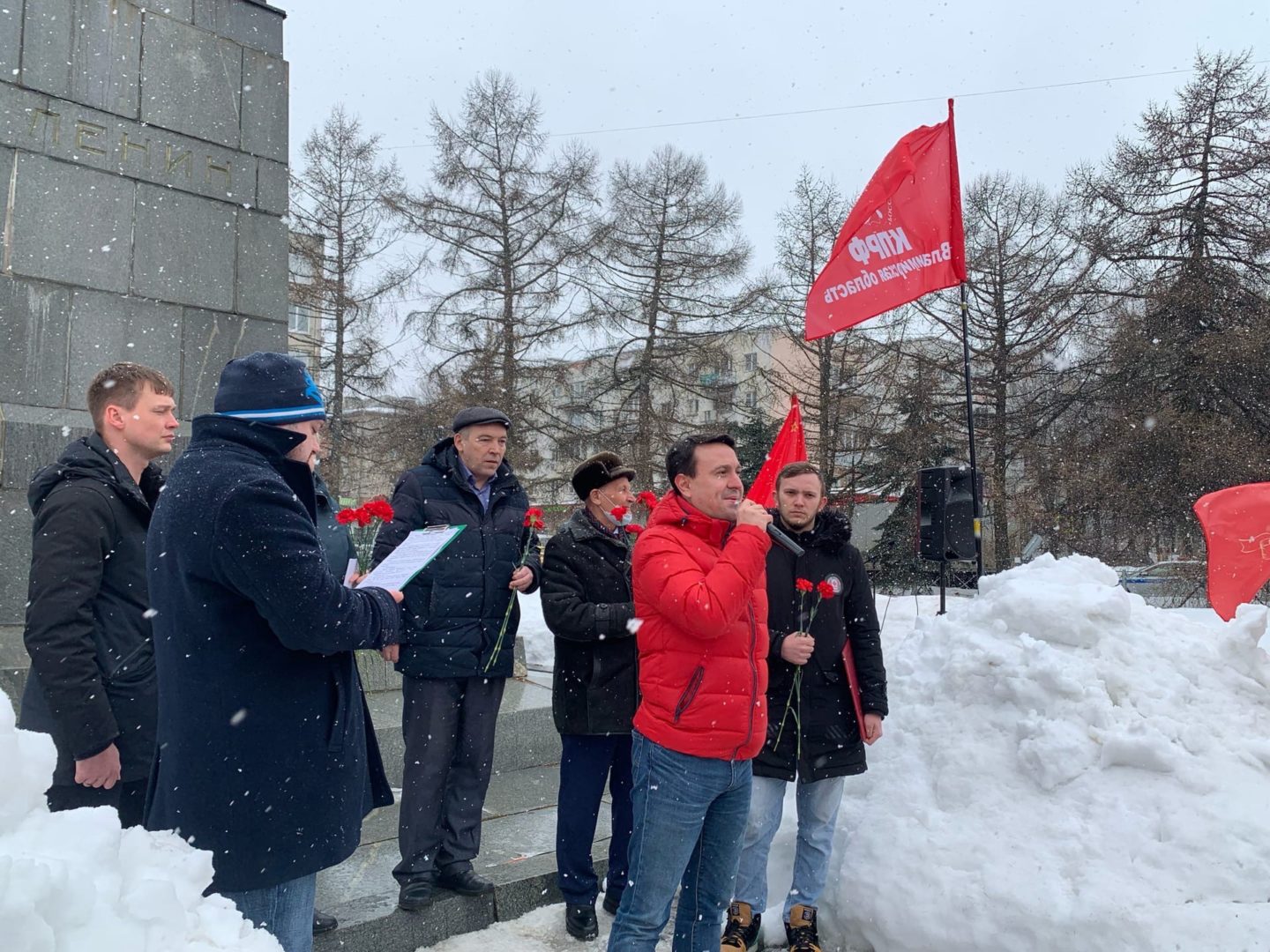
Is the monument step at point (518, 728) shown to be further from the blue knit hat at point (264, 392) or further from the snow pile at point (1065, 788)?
the blue knit hat at point (264, 392)

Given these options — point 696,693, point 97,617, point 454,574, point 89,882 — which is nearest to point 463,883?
point 454,574

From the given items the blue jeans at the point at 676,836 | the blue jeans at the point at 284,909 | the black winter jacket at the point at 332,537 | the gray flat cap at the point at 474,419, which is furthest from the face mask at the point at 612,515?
the blue jeans at the point at 284,909

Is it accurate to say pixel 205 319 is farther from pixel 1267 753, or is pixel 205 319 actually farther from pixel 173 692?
pixel 1267 753

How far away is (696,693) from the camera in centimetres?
308

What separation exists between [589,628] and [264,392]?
6.51ft

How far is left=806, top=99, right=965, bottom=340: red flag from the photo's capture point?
9.09 m

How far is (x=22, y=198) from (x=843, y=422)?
21.0 meters

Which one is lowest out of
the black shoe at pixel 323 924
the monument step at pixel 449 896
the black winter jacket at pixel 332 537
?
the monument step at pixel 449 896

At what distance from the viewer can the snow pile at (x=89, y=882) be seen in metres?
1.65

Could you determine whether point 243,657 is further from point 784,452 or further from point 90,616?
point 784,452

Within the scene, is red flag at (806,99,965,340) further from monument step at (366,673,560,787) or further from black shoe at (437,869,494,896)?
black shoe at (437,869,494,896)

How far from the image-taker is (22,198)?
5402 mm

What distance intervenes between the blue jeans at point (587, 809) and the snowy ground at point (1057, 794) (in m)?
0.23

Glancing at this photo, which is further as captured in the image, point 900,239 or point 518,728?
point 900,239
